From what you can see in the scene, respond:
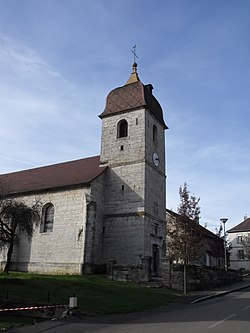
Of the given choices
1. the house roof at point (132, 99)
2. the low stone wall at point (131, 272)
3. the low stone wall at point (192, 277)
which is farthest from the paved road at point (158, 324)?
the house roof at point (132, 99)

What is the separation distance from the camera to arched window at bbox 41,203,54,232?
3045cm

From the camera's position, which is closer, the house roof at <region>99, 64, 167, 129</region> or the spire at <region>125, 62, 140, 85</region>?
the house roof at <region>99, 64, 167, 129</region>

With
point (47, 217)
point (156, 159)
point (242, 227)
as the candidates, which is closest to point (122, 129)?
point (156, 159)

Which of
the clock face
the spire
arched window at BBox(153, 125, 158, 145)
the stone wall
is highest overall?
the spire

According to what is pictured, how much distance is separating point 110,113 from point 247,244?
33984 millimetres

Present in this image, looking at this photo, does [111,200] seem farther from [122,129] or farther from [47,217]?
[122,129]

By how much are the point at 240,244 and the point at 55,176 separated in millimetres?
37168

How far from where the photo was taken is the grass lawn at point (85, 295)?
13.4m

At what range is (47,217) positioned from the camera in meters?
30.9

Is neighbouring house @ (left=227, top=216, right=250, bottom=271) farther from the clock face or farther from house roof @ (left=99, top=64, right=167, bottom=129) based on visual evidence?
house roof @ (left=99, top=64, right=167, bottom=129)

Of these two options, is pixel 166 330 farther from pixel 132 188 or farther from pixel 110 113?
pixel 110 113

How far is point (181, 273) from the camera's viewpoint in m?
23.4

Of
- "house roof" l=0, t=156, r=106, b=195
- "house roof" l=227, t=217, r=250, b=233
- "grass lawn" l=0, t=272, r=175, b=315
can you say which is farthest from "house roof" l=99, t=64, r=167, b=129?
"house roof" l=227, t=217, r=250, b=233

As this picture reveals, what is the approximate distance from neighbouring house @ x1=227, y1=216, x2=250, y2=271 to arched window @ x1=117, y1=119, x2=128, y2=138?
105 feet
